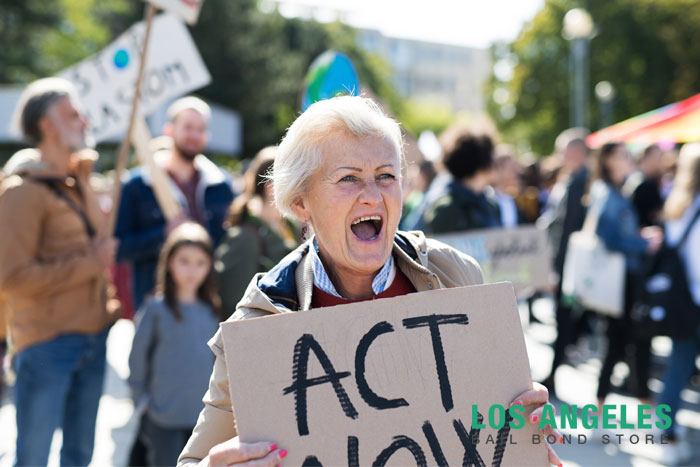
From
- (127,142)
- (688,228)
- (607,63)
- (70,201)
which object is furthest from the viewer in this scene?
(607,63)

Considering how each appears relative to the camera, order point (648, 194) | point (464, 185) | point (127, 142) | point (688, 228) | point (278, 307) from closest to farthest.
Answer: point (278, 307) < point (127, 142) < point (464, 185) < point (688, 228) < point (648, 194)

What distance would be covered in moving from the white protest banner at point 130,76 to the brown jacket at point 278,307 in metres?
2.95

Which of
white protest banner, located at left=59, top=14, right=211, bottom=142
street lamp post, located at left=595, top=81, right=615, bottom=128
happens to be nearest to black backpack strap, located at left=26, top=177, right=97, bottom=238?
white protest banner, located at left=59, top=14, right=211, bottom=142

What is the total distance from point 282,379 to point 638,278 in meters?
4.17

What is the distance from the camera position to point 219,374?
68.1 inches

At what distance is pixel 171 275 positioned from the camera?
3.86m

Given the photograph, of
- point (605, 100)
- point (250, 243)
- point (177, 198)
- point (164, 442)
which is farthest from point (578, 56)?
point (164, 442)

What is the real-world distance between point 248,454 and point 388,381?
13.7 inches

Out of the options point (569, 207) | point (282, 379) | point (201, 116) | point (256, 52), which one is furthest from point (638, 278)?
point (256, 52)

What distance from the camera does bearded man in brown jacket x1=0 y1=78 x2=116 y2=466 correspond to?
3.11m

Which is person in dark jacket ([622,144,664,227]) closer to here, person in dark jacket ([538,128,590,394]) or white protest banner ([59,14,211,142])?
person in dark jacket ([538,128,590,394])

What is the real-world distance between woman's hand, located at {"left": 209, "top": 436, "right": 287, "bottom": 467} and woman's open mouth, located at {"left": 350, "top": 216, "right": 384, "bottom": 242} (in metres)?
0.59

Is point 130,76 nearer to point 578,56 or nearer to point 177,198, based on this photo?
point 177,198

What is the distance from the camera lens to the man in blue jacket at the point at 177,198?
4.41m
